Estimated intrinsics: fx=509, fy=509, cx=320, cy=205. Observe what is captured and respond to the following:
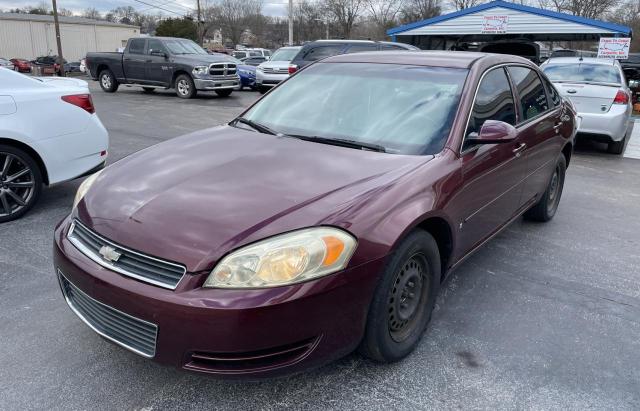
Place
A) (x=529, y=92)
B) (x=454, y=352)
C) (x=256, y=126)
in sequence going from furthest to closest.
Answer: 1. (x=529, y=92)
2. (x=256, y=126)
3. (x=454, y=352)

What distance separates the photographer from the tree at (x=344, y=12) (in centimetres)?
6644

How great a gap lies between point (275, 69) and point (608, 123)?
11.1m

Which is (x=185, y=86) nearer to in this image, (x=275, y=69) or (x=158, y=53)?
(x=158, y=53)

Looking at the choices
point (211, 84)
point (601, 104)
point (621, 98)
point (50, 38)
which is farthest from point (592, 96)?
→ point (50, 38)

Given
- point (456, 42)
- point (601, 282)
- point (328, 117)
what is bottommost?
point (601, 282)

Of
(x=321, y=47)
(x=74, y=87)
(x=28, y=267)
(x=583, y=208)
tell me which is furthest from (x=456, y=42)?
(x=28, y=267)

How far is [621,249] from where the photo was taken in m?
4.52

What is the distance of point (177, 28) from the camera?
59.0 meters

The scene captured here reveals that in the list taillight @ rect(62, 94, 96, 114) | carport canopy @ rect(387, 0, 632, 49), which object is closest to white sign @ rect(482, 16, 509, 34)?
carport canopy @ rect(387, 0, 632, 49)

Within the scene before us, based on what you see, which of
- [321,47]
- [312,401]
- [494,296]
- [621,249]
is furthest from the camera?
[321,47]

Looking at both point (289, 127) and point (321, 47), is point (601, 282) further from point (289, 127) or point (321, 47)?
point (321, 47)

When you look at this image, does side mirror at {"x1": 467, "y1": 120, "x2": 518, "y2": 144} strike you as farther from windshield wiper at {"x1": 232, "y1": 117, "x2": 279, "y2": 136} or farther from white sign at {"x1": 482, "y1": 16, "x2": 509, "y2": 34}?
white sign at {"x1": 482, "y1": 16, "x2": 509, "y2": 34}

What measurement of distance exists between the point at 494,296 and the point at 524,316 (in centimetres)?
29

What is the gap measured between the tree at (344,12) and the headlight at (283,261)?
67892 millimetres
